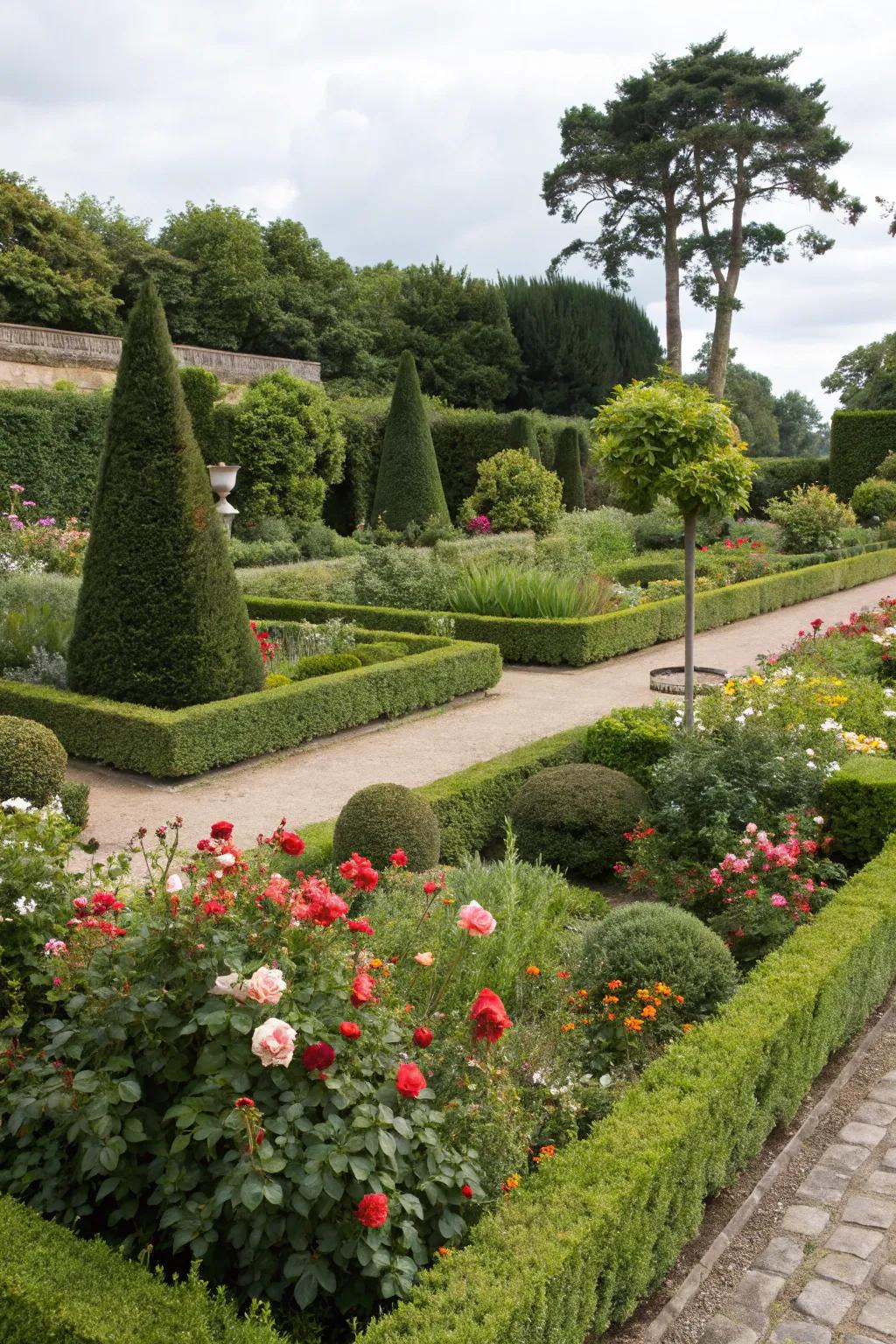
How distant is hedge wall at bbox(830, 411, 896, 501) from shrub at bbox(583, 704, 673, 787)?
2291cm

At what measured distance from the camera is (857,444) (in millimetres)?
27797

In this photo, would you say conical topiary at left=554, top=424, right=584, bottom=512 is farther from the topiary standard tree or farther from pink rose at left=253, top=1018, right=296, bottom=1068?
pink rose at left=253, top=1018, right=296, bottom=1068

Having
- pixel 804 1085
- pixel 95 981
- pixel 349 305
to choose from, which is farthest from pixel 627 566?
pixel 349 305

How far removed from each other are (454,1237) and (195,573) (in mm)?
6055

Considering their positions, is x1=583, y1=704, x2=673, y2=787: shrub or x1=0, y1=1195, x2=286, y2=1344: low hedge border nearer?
x1=0, y1=1195, x2=286, y2=1344: low hedge border

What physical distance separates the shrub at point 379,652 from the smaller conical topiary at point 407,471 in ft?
28.3

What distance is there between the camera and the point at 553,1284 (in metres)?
2.42

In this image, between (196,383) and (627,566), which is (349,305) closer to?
(196,383)

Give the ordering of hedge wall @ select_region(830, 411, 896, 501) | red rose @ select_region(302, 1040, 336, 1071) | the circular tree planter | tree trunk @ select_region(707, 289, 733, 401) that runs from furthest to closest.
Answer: tree trunk @ select_region(707, 289, 733, 401) → hedge wall @ select_region(830, 411, 896, 501) → the circular tree planter → red rose @ select_region(302, 1040, 336, 1071)

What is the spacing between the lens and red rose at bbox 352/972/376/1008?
2588 mm

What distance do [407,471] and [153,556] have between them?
37.0 ft

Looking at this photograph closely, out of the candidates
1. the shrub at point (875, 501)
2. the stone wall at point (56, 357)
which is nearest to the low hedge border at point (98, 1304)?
the stone wall at point (56, 357)

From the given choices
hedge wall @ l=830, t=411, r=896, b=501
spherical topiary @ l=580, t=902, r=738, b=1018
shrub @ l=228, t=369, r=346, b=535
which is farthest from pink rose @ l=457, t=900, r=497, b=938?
hedge wall @ l=830, t=411, r=896, b=501

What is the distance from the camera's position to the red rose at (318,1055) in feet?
8.00
